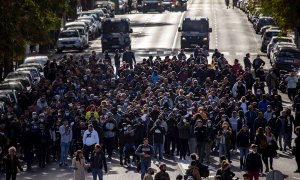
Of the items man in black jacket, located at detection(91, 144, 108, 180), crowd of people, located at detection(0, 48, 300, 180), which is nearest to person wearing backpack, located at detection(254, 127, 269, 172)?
crowd of people, located at detection(0, 48, 300, 180)

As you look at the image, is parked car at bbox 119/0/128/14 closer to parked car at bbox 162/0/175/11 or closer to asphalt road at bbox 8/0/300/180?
asphalt road at bbox 8/0/300/180

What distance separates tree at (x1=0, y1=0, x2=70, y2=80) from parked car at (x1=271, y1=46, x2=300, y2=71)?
12.6 meters

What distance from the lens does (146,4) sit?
118m

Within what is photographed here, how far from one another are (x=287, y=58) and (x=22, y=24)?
51.8ft

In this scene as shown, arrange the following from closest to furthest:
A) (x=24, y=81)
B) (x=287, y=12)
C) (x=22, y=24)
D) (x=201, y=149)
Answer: (x=201, y=149) < (x=24, y=81) < (x=22, y=24) < (x=287, y=12)

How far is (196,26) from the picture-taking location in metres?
69.8

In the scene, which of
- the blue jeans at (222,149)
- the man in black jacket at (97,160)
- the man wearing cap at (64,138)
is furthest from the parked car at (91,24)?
the man in black jacket at (97,160)

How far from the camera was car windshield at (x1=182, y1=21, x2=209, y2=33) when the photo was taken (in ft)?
228

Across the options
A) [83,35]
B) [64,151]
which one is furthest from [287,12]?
[83,35]

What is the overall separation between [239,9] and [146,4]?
11.7 meters

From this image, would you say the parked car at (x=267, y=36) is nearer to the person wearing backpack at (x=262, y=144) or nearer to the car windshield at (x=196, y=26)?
the car windshield at (x=196, y=26)

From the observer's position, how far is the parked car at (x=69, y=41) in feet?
239

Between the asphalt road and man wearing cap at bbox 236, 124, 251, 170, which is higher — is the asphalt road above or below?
below

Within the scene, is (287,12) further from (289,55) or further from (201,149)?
(201,149)
